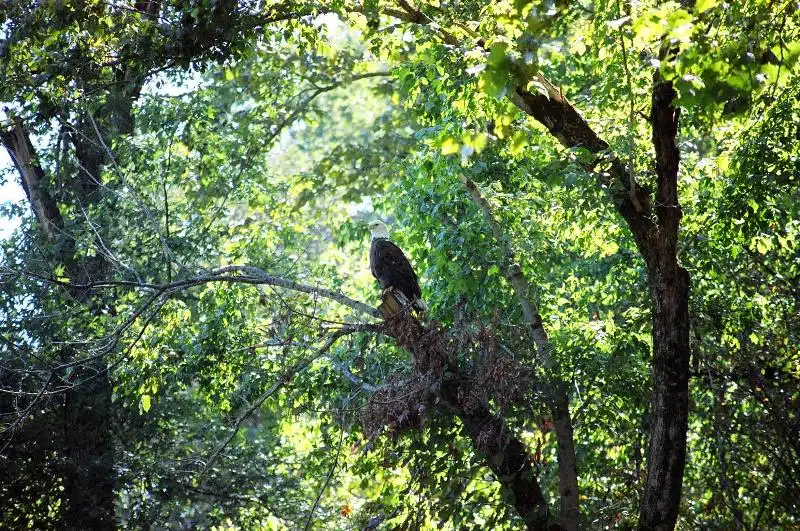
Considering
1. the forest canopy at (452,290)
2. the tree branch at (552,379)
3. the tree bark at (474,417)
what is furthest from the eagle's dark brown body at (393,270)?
the tree branch at (552,379)

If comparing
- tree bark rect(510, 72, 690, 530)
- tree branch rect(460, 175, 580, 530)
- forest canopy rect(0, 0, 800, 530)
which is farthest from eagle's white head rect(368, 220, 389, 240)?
tree bark rect(510, 72, 690, 530)

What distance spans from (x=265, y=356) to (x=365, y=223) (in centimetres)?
163

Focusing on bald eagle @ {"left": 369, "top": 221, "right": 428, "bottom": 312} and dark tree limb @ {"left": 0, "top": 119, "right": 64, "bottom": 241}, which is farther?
dark tree limb @ {"left": 0, "top": 119, "right": 64, "bottom": 241}

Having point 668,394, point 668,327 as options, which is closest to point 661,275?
point 668,327

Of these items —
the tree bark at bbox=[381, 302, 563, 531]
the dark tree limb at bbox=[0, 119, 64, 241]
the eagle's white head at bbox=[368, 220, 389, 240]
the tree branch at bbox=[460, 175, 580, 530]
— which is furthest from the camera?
the dark tree limb at bbox=[0, 119, 64, 241]

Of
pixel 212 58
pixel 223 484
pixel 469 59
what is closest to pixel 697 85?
pixel 469 59

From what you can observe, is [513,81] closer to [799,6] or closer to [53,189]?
[799,6]

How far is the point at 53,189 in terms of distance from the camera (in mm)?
11711

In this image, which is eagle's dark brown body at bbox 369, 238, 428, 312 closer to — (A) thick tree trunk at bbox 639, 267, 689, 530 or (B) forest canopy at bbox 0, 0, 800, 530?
(B) forest canopy at bbox 0, 0, 800, 530

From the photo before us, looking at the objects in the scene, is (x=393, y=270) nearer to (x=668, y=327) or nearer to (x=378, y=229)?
(x=378, y=229)

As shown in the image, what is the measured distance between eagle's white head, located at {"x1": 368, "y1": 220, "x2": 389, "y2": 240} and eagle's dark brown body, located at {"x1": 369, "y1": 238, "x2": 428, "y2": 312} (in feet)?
1.81

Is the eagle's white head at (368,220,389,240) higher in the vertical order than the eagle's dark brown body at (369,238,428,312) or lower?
higher

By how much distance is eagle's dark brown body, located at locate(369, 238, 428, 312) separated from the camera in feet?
24.3

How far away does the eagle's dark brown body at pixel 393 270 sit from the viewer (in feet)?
24.3
